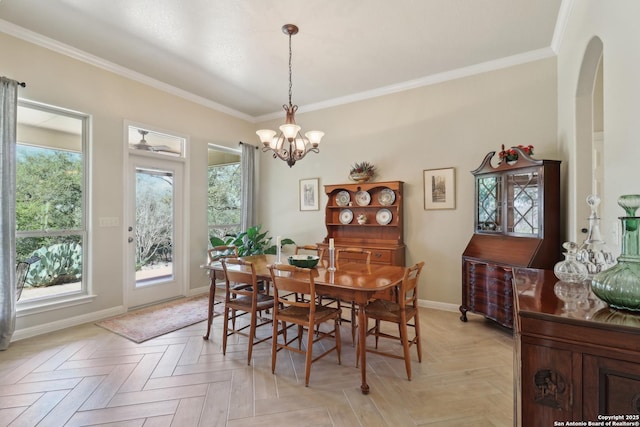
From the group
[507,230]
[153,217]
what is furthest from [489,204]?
[153,217]

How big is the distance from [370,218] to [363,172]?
0.70m

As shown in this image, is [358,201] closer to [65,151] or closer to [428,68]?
[428,68]

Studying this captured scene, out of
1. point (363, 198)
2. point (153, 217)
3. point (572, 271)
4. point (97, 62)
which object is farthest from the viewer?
point (363, 198)

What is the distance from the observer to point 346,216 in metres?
4.62

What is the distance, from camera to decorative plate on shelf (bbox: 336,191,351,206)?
15.0ft

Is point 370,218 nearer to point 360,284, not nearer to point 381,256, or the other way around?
point 381,256

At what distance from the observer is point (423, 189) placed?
4.05 metres

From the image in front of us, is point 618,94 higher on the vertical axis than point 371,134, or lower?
lower

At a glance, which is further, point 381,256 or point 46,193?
point 381,256

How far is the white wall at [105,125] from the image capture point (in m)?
3.07

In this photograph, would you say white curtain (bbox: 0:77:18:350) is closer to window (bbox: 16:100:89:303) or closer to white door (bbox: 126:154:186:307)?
window (bbox: 16:100:89:303)

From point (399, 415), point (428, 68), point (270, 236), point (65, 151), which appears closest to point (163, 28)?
point (65, 151)

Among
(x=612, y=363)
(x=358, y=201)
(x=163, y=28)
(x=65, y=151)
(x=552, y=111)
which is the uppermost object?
(x=163, y=28)

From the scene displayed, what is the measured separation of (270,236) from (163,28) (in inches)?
137
